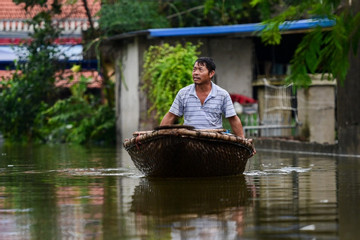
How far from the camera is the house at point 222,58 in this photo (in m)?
26.0

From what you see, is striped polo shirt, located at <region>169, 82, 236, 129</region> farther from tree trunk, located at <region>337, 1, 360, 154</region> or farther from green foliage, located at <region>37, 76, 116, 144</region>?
green foliage, located at <region>37, 76, 116, 144</region>

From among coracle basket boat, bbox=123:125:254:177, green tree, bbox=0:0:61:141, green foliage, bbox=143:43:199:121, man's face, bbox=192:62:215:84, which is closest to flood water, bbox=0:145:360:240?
coracle basket boat, bbox=123:125:254:177

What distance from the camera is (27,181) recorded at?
40.5ft

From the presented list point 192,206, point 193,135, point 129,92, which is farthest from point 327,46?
point 129,92

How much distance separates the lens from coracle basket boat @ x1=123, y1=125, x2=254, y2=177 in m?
11.9

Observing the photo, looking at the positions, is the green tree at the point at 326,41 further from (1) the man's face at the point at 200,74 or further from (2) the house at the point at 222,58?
(2) the house at the point at 222,58

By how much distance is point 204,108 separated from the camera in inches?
513

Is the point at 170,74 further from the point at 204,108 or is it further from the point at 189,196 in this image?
the point at 189,196

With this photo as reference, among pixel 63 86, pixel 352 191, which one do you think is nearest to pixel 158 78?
pixel 63 86

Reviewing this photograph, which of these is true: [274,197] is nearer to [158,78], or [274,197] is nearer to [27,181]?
[27,181]

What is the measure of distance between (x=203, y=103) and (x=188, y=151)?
115cm

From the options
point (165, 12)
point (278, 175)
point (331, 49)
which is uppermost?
point (165, 12)

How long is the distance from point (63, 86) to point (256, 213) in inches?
978

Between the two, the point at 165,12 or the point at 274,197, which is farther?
the point at 165,12
